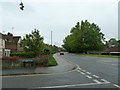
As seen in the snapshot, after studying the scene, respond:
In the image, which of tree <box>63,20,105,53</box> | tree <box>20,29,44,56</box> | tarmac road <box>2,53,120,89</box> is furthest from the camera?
tree <box>63,20,105,53</box>

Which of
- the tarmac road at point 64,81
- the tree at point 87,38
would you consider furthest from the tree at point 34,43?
the tree at point 87,38

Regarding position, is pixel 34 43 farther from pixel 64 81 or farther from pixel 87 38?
pixel 87 38

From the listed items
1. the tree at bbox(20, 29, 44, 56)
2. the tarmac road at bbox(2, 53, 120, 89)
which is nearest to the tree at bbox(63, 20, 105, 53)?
the tree at bbox(20, 29, 44, 56)

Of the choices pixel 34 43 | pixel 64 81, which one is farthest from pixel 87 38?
pixel 64 81

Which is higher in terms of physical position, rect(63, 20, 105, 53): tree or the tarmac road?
rect(63, 20, 105, 53): tree

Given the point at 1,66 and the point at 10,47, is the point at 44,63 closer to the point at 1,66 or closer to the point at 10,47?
the point at 1,66

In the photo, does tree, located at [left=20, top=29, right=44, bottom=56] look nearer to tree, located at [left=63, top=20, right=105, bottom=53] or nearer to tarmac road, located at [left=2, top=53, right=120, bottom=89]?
tarmac road, located at [left=2, top=53, right=120, bottom=89]

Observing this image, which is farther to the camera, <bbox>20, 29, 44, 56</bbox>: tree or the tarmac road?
<bbox>20, 29, 44, 56</bbox>: tree

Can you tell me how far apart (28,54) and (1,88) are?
18.2 metres

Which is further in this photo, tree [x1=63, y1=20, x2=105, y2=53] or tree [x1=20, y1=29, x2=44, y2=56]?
tree [x1=63, y1=20, x2=105, y2=53]

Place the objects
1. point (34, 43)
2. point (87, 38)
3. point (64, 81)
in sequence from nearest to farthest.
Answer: point (64, 81) < point (34, 43) < point (87, 38)

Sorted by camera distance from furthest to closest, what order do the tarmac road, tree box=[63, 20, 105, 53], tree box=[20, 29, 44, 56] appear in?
tree box=[63, 20, 105, 53], tree box=[20, 29, 44, 56], the tarmac road

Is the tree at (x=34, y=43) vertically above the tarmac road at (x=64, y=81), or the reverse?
the tree at (x=34, y=43)

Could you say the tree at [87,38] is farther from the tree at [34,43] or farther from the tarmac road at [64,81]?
the tarmac road at [64,81]
